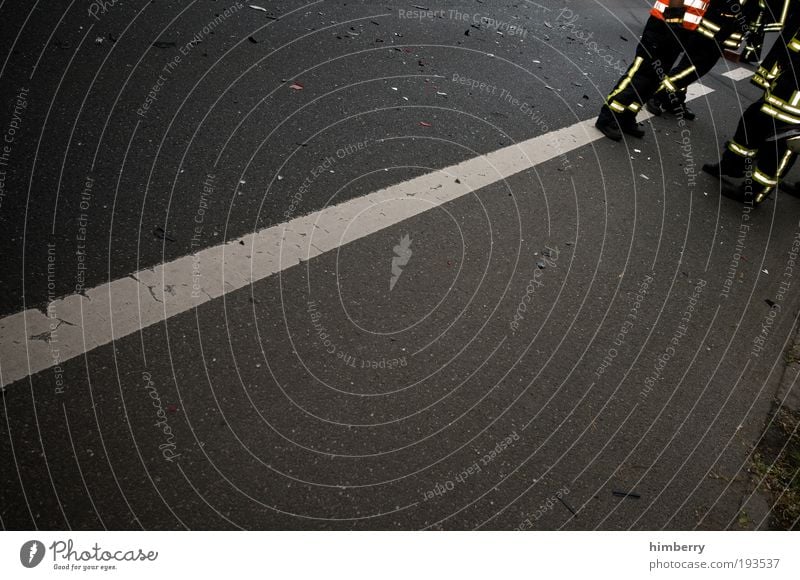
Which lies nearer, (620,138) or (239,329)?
(239,329)

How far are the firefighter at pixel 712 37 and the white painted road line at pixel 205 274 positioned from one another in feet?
6.27

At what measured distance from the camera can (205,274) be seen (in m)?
2.84

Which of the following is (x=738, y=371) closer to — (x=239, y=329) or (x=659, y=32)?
(x=239, y=329)

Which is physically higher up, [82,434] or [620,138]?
[620,138]

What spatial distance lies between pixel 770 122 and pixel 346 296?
313cm

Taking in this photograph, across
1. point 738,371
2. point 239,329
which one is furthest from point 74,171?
point 738,371

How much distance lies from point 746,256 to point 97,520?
3639 mm

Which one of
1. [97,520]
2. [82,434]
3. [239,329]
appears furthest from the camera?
[239,329]

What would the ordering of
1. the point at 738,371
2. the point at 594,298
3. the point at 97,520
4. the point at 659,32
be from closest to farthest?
the point at 97,520 → the point at 738,371 → the point at 594,298 → the point at 659,32

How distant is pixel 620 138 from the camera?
16.0 ft

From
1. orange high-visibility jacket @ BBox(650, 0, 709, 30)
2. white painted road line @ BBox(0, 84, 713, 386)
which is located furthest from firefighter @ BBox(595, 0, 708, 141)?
white painted road line @ BBox(0, 84, 713, 386)

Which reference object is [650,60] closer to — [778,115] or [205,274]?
[778,115]

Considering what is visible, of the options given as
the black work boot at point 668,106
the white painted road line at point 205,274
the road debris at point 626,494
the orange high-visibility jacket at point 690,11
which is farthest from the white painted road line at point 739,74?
the road debris at point 626,494

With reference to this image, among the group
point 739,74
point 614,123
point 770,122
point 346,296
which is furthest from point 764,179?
point 739,74
